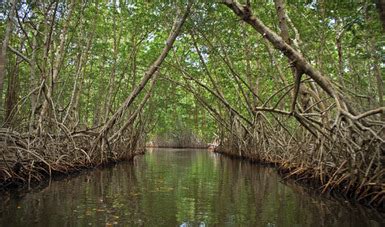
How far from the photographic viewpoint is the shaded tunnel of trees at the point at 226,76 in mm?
4922

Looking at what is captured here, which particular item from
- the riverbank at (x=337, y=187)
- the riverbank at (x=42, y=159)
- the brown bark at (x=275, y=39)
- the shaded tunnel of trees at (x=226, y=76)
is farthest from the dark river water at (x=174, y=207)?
the brown bark at (x=275, y=39)

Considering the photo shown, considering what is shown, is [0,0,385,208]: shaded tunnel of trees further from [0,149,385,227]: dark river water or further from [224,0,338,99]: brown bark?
[0,149,385,227]: dark river water

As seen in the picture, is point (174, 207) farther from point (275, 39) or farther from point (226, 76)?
point (226, 76)

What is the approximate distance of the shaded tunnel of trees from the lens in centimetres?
492

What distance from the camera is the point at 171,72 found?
583 inches

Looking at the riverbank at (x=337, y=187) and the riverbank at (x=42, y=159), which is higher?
the riverbank at (x=42, y=159)

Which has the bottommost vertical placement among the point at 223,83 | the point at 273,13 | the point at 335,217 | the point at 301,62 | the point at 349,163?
the point at 335,217

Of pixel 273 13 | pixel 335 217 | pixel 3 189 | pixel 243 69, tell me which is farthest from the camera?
pixel 243 69

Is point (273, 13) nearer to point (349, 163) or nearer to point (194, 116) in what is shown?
point (349, 163)

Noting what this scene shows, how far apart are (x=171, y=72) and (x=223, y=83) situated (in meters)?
2.20

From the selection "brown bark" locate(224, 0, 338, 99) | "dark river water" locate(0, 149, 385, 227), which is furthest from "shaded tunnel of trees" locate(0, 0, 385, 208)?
"dark river water" locate(0, 149, 385, 227)

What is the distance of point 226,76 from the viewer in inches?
532

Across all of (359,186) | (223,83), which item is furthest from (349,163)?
(223,83)

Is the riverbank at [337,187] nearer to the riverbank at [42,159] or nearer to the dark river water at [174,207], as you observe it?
the dark river water at [174,207]
